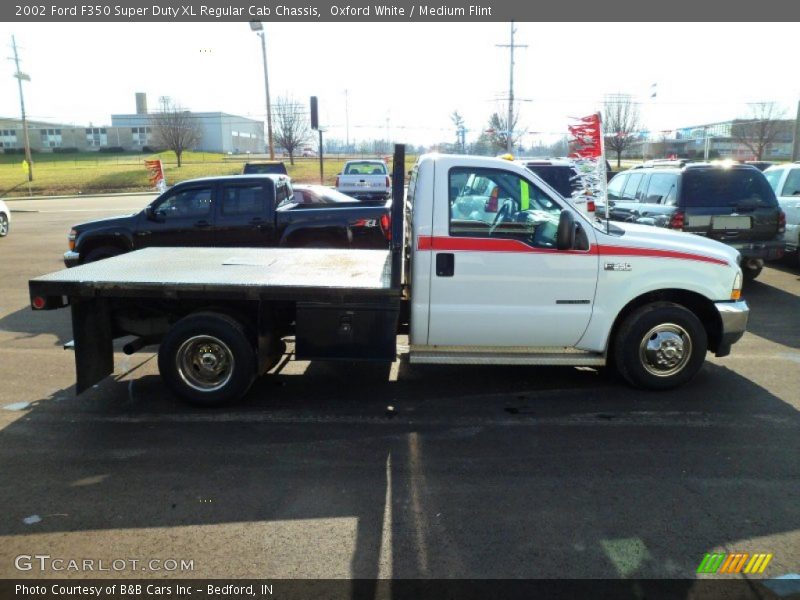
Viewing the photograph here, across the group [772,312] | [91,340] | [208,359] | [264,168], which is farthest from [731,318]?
[264,168]

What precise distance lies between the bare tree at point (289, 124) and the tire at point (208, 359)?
5602 centimetres

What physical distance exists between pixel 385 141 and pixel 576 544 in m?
75.1

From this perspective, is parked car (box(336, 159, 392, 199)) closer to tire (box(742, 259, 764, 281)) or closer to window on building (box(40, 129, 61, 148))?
tire (box(742, 259, 764, 281))

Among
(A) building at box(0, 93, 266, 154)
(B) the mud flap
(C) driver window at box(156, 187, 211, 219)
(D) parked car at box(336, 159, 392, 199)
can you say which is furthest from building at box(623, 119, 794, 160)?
(A) building at box(0, 93, 266, 154)

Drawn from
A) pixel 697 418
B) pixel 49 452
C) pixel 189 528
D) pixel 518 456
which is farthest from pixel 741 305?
pixel 49 452

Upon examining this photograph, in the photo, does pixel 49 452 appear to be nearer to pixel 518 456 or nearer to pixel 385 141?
pixel 518 456

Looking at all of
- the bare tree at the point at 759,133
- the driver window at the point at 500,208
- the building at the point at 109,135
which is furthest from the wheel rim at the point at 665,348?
the building at the point at 109,135

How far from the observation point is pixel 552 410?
545cm

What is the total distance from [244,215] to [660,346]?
654cm

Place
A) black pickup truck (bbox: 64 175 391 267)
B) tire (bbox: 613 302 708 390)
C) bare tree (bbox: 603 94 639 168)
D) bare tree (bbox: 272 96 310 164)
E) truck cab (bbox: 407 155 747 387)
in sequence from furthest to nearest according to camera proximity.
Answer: bare tree (bbox: 272 96 310 164) → bare tree (bbox: 603 94 639 168) → black pickup truck (bbox: 64 175 391 267) → tire (bbox: 613 302 708 390) → truck cab (bbox: 407 155 747 387)

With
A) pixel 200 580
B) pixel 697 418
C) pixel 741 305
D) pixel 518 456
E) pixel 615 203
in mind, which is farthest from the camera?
pixel 615 203

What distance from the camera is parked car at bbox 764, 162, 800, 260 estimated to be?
11766 millimetres

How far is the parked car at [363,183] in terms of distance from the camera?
21.2 meters

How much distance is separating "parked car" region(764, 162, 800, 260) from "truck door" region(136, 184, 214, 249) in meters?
9.97
